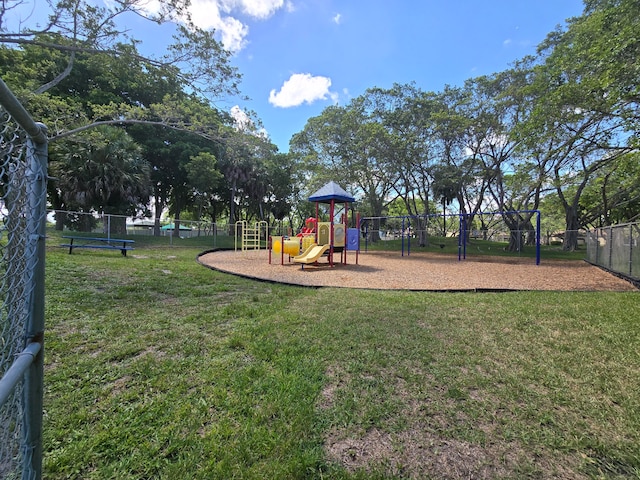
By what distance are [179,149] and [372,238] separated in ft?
56.2

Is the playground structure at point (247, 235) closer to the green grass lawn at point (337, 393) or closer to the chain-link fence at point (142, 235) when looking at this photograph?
the chain-link fence at point (142, 235)

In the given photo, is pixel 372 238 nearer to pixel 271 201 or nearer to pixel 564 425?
pixel 271 201

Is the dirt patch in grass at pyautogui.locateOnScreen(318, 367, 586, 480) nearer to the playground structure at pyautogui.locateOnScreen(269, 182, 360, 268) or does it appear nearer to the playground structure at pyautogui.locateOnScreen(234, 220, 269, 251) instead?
the playground structure at pyautogui.locateOnScreen(269, 182, 360, 268)

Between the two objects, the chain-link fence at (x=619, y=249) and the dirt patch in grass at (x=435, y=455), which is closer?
the dirt patch in grass at (x=435, y=455)

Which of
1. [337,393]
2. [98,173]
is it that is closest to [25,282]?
[337,393]

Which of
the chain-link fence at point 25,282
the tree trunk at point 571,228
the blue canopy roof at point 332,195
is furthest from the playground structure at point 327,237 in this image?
the tree trunk at point 571,228

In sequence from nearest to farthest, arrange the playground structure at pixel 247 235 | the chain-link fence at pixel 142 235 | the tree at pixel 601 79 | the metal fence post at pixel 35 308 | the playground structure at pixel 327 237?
the metal fence post at pixel 35 308 < the tree at pixel 601 79 < the playground structure at pixel 327 237 < the playground structure at pixel 247 235 < the chain-link fence at pixel 142 235

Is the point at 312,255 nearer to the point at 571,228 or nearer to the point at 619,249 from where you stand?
the point at 619,249

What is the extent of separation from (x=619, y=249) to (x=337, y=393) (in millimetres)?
10466

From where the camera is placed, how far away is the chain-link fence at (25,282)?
41.5 inches

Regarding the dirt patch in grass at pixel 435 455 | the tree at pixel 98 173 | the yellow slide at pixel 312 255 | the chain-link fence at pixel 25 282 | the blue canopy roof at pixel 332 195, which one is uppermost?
the tree at pixel 98 173

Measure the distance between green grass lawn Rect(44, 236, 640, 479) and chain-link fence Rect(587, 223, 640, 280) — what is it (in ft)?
14.4

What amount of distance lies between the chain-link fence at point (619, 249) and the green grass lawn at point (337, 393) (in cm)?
440

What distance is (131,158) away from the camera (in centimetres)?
1686
